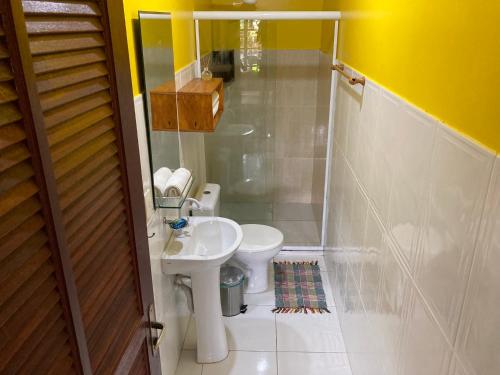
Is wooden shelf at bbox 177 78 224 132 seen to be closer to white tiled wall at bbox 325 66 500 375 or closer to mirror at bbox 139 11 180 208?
mirror at bbox 139 11 180 208

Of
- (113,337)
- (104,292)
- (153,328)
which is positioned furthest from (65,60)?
(153,328)

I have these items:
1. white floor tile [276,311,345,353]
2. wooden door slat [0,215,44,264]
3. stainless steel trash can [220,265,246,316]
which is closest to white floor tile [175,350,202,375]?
stainless steel trash can [220,265,246,316]

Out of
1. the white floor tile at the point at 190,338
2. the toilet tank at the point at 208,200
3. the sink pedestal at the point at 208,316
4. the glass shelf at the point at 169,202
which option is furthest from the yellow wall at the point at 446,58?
the white floor tile at the point at 190,338

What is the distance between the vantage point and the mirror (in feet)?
5.40

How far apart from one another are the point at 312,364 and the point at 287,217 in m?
1.67

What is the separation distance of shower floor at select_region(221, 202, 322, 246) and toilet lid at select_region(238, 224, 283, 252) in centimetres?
54

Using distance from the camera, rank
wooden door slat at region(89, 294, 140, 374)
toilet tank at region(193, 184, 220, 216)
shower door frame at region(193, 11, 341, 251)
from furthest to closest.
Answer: toilet tank at region(193, 184, 220, 216), shower door frame at region(193, 11, 341, 251), wooden door slat at region(89, 294, 140, 374)

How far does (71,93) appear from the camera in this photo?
2.44 ft

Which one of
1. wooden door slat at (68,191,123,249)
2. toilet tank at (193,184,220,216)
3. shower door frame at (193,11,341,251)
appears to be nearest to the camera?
wooden door slat at (68,191,123,249)

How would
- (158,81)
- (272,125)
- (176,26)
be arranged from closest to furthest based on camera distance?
1. (158,81)
2. (176,26)
3. (272,125)

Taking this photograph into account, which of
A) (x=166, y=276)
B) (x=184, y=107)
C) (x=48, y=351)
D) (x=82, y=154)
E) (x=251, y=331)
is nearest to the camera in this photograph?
(x=48, y=351)

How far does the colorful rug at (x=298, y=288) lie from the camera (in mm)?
2629

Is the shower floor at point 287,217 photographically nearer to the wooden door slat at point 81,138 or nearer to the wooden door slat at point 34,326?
the wooden door slat at point 81,138

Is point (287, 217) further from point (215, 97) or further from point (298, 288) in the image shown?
point (215, 97)
